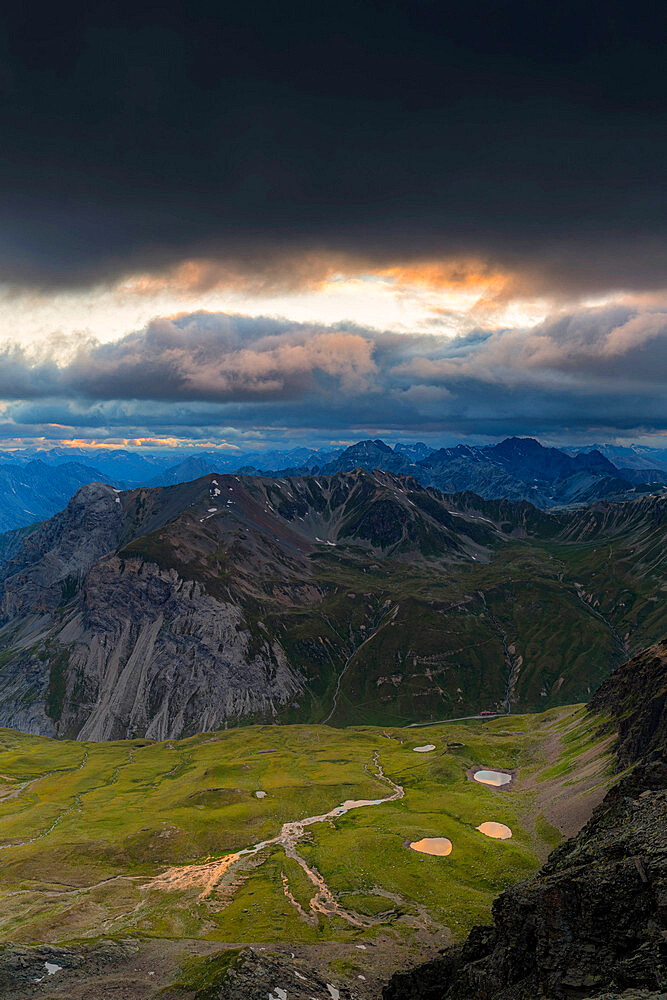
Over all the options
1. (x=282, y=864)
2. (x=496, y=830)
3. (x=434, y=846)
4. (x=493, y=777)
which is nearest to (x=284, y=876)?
(x=282, y=864)

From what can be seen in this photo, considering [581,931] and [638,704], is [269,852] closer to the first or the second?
[581,931]

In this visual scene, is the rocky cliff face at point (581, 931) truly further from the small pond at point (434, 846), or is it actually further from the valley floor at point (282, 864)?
the small pond at point (434, 846)

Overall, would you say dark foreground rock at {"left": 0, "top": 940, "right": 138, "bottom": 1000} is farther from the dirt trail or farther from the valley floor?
the dirt trail

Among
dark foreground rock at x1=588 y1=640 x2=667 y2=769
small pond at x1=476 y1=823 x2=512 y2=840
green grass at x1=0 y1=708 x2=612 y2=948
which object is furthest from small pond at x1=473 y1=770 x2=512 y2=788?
small pond at x1=476 y1=823 x2=512 y2=840

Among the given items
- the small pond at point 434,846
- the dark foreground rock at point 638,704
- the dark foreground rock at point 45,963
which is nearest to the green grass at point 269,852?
the small pond at point 434,846

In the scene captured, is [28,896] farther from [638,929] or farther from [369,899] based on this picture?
[638,929]
